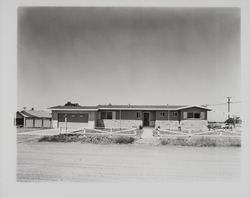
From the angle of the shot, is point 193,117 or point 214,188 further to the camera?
point 193,117

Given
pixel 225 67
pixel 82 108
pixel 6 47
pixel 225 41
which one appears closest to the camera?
pixel 6 47

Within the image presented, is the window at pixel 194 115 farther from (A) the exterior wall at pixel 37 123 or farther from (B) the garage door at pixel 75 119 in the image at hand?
(A) the exterior wall at pixel 37 123

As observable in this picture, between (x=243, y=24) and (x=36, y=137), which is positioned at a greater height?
(x=243, y=24)

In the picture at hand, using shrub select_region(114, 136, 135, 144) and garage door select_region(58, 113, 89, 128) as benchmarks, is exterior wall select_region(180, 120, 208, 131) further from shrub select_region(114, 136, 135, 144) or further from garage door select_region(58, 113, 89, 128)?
garage door select_region(58, 113, 89, 128)

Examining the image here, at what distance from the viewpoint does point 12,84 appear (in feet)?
12.3

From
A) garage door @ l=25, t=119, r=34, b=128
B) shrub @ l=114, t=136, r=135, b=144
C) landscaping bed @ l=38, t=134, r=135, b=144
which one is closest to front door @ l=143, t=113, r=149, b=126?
landscaping bed @ l=38, t=134, r=135, b=144

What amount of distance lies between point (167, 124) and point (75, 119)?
3.57 meters

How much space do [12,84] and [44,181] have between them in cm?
152

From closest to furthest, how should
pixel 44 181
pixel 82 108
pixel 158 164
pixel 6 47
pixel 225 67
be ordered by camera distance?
pixel 6 47 → pixel 44 181 → pixel 158 164 → pixel 225 67 → pixel 82 108

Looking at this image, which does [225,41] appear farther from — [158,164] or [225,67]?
[158,164]

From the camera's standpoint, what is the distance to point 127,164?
490cm

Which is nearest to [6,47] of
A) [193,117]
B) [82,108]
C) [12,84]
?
[12,84]

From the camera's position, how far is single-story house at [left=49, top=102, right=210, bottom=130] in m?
10.1

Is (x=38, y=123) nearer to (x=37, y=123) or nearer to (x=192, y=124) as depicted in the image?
(x=37, y=123)
